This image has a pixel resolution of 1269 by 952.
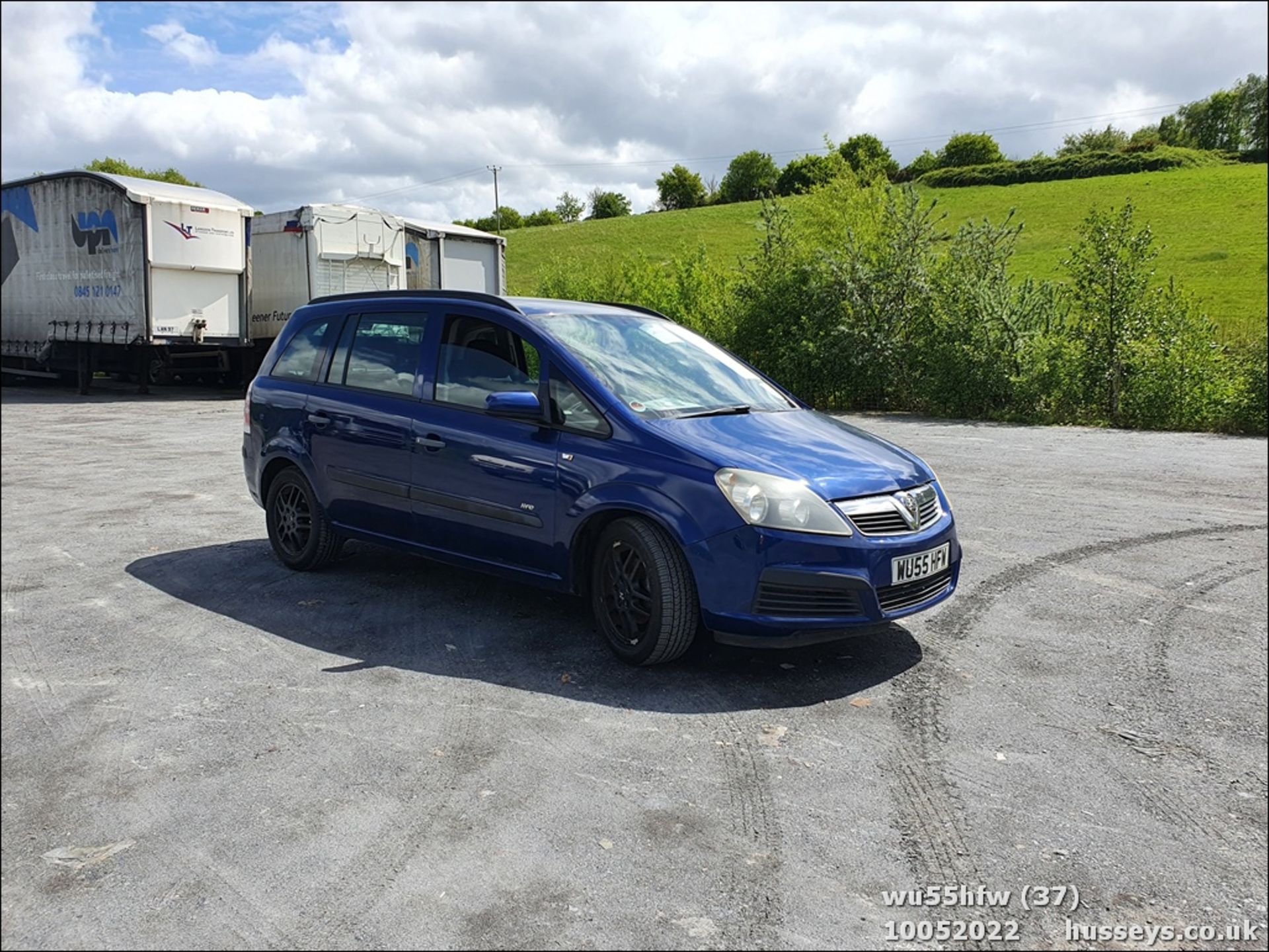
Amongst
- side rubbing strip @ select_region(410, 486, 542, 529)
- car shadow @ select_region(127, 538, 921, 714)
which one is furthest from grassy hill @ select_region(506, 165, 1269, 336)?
side rubbing strip @ select_region(410, 486, 542, 529)

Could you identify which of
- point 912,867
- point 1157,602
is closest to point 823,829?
point 912,867

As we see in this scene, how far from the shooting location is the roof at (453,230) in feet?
67.9

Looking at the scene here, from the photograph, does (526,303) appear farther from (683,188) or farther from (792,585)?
(683,188)

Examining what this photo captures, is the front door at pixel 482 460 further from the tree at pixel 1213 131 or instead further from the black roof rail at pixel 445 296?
the tree at pixel 1213 131

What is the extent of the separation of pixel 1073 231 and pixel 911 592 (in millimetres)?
42066

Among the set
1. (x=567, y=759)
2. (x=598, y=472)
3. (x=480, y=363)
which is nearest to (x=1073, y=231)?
(x=480, y=363)

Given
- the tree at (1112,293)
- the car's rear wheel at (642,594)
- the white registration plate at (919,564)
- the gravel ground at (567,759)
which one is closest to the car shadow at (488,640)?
the gravel ground at (567,759)

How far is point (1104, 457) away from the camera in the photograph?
11977 mm

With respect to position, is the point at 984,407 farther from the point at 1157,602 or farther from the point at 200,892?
the point at 200,892

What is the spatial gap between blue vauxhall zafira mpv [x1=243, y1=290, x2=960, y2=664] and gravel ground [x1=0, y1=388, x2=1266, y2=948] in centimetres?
40

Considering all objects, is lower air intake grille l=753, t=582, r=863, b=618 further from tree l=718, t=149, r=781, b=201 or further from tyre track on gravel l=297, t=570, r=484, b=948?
tree l=718, t=149, r=781, b=201

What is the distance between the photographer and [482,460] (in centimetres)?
529

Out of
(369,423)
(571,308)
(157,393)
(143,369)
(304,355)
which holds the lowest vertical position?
(157,393)

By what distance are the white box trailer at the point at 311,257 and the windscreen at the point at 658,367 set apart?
14.3m
